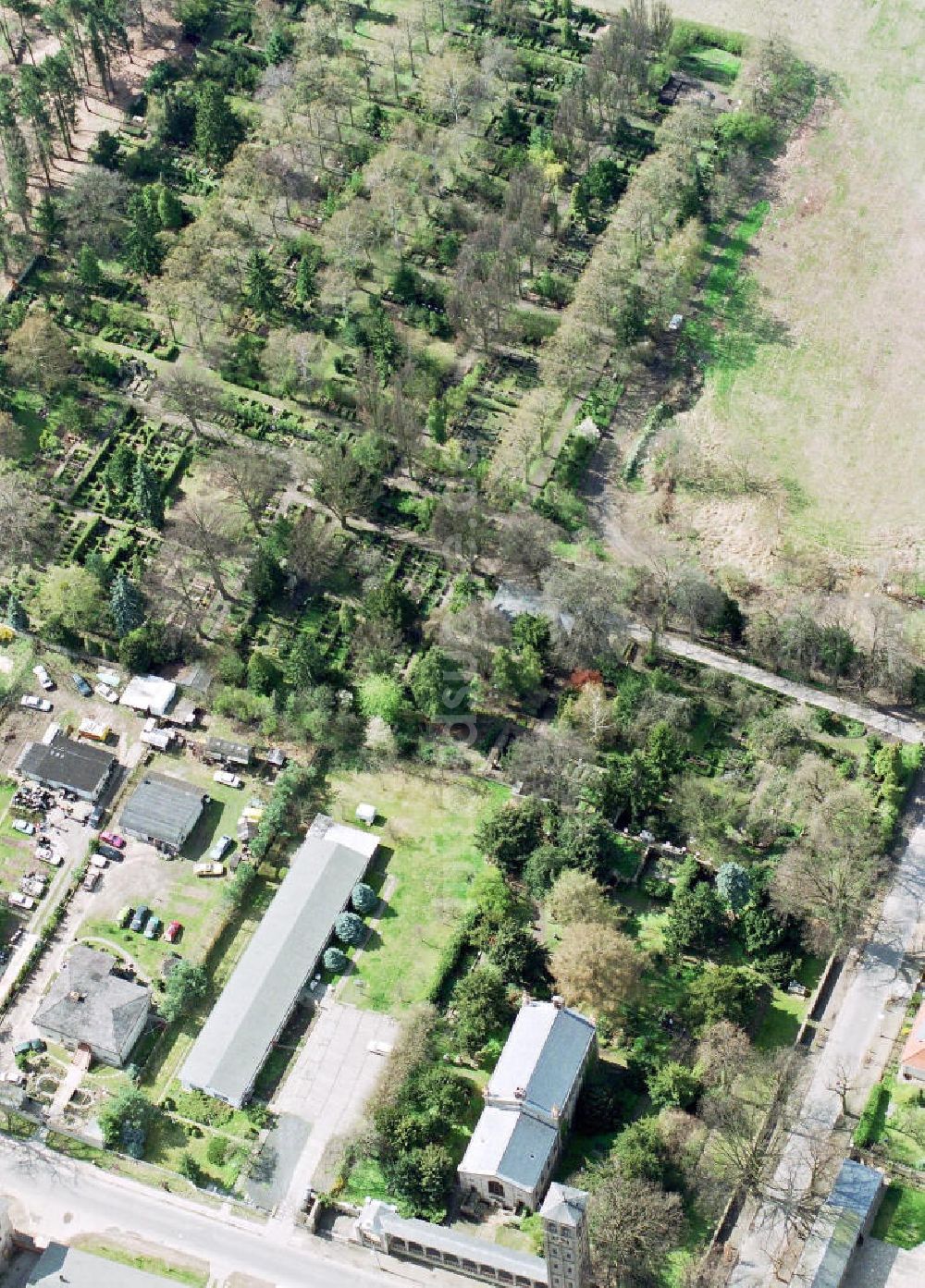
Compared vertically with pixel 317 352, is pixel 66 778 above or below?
below

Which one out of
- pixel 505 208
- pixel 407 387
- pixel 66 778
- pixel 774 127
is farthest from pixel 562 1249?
pixel 774 127

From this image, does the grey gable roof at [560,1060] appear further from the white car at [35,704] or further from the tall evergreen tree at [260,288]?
the tall evergreen tree at [260,288]

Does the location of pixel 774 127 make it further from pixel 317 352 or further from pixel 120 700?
pixel 120 700

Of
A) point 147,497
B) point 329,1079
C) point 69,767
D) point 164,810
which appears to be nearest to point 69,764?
point 69,767

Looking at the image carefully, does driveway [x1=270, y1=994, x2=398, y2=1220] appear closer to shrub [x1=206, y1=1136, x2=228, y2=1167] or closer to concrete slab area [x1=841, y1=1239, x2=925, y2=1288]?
shrub [x1=206, y1=1136, x2=228, y2=1167]

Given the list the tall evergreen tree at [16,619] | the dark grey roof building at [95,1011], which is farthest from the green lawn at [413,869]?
the tall evergreen tree at [16,619]

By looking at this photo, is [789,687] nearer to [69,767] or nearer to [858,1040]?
[858,1040]
